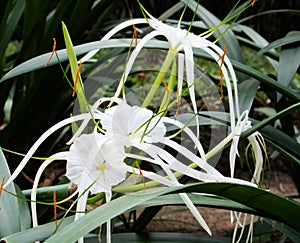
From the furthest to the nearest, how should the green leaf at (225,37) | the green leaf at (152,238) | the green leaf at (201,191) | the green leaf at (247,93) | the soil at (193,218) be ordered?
1. the soil at (193,218)
2. the green leaf at (225,37)
3. the green leaf at (247,93)
4. the green leaf at (152,238)
5. the green leaf at (201,191)

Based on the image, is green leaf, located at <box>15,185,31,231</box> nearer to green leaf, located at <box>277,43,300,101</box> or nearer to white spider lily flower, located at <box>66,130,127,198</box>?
white spider lily flower, located at <box>66,130,127,198</box>

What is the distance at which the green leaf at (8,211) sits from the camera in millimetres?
489

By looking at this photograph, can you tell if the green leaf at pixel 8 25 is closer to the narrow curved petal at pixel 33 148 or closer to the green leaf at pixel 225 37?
the green leaf at pixel 225 37

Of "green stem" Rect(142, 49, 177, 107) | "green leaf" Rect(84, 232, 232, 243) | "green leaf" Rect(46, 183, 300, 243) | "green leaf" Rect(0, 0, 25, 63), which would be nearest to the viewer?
"green leaf" Rect(46, 183, 300, 243)

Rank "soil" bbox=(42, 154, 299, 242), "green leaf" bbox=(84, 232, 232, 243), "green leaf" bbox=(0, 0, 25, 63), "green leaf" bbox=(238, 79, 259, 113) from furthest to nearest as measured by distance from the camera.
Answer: "soil" bbox=(42, 154, 299, 242)
"green leaf" bbox=(0, 0, 25, 63)
"green leaf" bbox=(238, 79, 259, 113)
"green leaf" bbox=(84, 232, 232, 243)

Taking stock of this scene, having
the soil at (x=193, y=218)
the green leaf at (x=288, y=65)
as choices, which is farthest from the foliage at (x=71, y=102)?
the soil at (x=193, y=218)

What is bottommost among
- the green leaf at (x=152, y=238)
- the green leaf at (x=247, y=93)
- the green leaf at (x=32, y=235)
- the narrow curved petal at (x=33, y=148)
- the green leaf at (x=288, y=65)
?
the green leaf at (x=32, y=235)

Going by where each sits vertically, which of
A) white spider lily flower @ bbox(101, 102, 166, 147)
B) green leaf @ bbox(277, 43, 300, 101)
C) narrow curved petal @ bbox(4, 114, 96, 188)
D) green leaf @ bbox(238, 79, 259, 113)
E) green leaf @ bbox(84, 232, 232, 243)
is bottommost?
green leaf @ bbox(84, 232, 232, 243)

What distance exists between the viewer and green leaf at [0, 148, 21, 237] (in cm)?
49

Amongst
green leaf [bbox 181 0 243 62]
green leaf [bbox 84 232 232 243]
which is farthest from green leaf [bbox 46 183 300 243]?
green leaf [bbox 181 0 243 62]

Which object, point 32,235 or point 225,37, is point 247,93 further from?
point 32,235

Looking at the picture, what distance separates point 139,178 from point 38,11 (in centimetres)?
61

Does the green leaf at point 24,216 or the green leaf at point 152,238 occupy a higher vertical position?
the green leaf at point 152,238

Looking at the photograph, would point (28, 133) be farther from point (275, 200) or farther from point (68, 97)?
point (275, 200)
